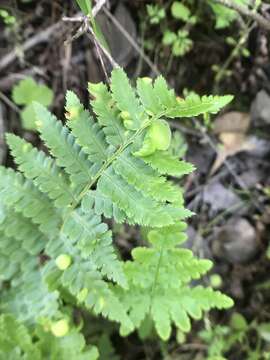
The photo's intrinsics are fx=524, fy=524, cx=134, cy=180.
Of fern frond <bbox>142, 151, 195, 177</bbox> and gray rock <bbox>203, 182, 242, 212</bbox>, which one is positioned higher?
fern frond <bbox>142, 151, 195, 177</bbox>

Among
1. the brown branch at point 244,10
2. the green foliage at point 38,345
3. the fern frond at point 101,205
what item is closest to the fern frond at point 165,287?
the green foliage at point 38,345

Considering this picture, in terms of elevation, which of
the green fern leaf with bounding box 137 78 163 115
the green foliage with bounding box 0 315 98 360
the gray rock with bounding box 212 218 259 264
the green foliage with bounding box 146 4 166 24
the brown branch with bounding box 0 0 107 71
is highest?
the brown branch with bounding box 0 0 107 71

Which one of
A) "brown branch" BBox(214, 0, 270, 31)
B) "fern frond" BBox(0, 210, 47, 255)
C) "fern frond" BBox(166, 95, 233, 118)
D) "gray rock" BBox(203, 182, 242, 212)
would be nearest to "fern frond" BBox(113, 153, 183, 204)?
"fern frond" BBox(166, 95, 233, 118)

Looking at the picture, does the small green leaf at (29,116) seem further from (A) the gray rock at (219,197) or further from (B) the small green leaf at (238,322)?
(B) the small green leaf at (238,322)

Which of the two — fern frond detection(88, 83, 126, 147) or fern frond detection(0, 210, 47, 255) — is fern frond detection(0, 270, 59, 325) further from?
fern frond detection(88, 83, 126, 147)

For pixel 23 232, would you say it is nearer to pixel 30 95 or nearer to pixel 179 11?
pixel 30 95

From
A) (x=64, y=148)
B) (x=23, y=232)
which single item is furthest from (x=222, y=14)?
(x=23, y=232)

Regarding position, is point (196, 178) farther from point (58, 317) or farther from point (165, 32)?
point (58, 317)

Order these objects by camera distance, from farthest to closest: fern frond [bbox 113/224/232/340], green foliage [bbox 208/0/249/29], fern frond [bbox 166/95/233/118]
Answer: green foliage [bbox 208/0/249/29]
fern frond [bbox 113/224/232/340]
fern frond [bbox 166/95/233/118]
